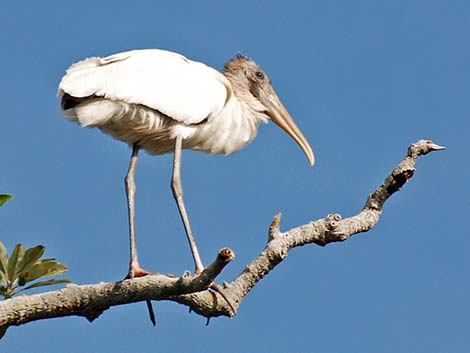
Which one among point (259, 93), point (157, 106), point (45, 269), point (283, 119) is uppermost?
point (259, 93)

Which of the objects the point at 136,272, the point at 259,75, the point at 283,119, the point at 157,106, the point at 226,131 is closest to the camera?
the point at 136,272

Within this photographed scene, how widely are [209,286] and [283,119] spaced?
4396mm

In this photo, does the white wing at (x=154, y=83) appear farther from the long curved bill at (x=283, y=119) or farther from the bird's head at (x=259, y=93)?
the long curved bill at (x=283, y=119)

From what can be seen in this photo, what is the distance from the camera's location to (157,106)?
7.04 m

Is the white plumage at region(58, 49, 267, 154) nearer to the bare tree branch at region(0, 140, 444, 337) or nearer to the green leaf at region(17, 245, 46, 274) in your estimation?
the green leaf at region(17, 245, 46, 274)

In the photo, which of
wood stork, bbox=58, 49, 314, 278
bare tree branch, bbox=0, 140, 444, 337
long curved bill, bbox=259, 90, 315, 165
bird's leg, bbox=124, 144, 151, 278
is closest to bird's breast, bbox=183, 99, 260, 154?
wood stork, bbox=58, 49, 314, 278

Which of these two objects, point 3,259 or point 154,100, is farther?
point 154,100

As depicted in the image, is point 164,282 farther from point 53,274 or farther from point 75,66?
point 75,66

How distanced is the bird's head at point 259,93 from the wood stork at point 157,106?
291 mm

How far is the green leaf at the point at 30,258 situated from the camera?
5.01 meters

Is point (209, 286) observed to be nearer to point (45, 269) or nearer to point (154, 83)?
point (45, 269)

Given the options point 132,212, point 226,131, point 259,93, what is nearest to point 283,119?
point 259,93

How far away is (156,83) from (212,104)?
67 cm

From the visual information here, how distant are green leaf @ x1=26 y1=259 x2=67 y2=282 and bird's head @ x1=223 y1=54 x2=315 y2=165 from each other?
12.7 ft
